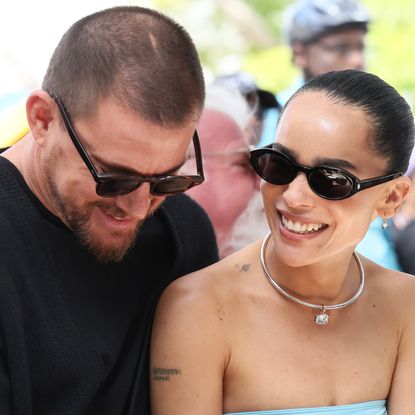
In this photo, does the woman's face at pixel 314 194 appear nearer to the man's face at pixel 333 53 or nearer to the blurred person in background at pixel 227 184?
the blurred person in background at pixel 227 184

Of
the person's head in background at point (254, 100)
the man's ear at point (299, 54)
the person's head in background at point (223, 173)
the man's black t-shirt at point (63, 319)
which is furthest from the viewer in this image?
the man's ear at point (299, 54)

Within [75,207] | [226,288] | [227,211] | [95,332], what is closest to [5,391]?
[95,332]

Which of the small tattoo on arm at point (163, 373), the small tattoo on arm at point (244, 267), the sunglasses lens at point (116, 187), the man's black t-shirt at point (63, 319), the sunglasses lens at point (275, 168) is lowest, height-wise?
the small tattoo on arm at point (163, 373)

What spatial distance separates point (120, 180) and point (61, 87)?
0.90 feet

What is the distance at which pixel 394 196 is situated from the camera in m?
2.12

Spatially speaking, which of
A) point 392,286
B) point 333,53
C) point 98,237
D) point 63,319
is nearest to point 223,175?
point 392,286

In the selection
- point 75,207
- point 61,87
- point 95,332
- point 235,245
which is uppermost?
point 61,87

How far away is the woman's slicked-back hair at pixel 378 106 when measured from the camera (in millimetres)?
1952

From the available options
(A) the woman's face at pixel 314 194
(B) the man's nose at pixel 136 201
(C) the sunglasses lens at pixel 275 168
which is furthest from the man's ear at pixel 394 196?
(B) the man's nose at pixel 136 201

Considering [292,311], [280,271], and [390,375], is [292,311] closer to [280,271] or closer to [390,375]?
[280,271]

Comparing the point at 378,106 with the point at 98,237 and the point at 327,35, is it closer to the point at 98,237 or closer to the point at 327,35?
the point at 98,237

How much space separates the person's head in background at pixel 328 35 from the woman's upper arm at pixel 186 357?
292 cm

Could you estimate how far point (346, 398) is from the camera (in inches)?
83.7

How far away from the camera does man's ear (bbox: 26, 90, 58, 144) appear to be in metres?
1.84
